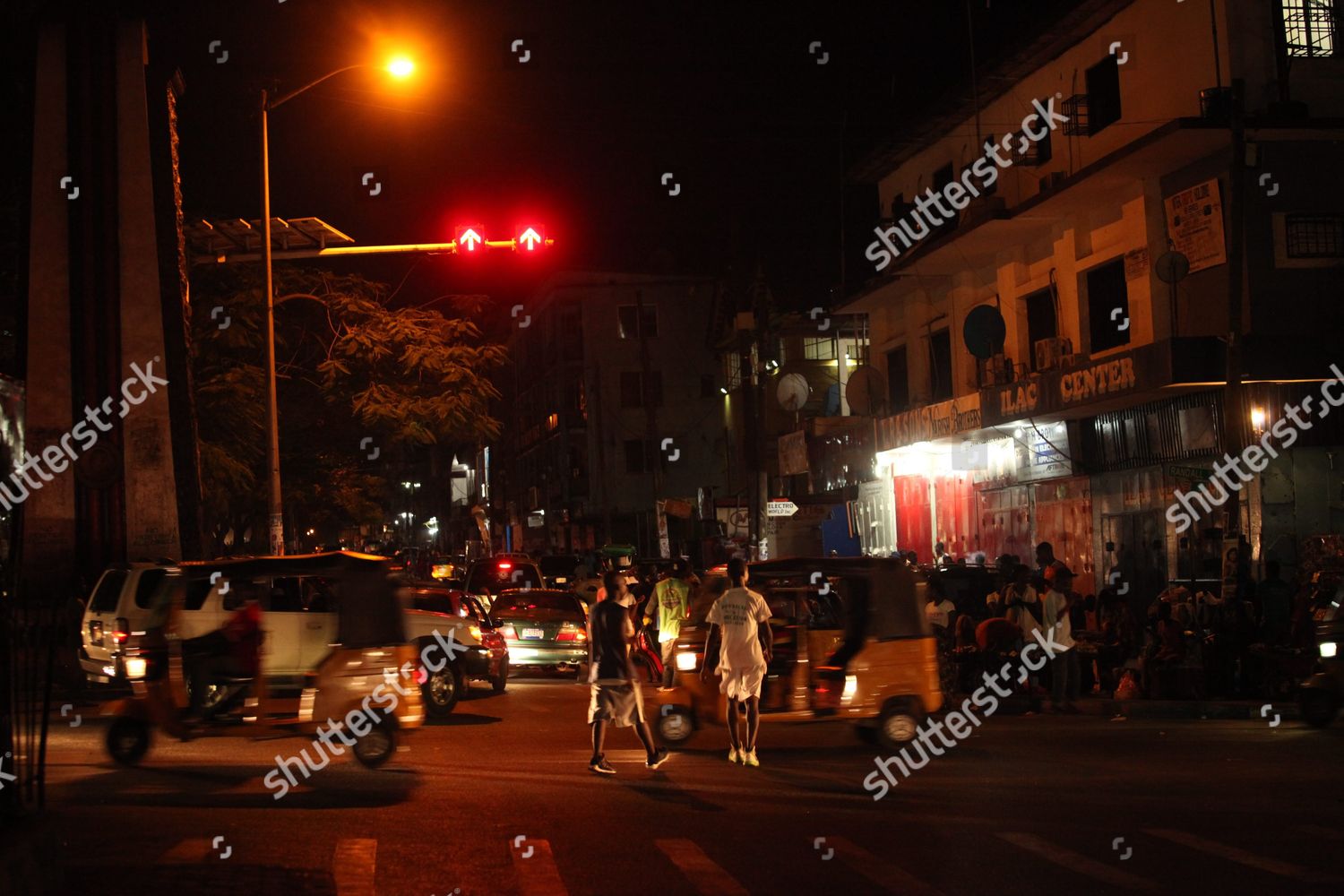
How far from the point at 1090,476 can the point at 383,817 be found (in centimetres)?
1927

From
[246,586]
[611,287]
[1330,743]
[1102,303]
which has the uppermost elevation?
[611,287]

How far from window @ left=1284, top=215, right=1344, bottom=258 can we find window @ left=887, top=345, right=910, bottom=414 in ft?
46.6

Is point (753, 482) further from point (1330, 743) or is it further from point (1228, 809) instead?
point (1228, 809)

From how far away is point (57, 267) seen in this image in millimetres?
24156

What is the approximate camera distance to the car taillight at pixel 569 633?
2484cm

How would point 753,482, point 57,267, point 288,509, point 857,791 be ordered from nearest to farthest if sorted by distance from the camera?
point 857,791 < point 57,267 < point 753,482 < point 288,509

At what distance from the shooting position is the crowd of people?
1814 centimetres

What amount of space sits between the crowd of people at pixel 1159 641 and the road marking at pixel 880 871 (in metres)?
8.87

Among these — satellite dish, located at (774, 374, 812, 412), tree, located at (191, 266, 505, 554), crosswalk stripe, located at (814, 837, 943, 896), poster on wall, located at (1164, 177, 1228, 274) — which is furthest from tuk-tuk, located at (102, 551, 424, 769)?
satellite dish, located at (774, 374, 812, 412)

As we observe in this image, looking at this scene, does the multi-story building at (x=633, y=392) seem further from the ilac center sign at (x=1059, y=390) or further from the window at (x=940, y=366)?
the ilac center sign at (x=1059, y=390)

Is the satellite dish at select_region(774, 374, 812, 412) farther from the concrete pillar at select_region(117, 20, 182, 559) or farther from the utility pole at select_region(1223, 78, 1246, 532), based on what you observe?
the utility pole at select_region(1223, 78, 1246, 532)

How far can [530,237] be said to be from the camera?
20594 mm

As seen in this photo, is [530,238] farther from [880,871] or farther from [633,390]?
[633,390]

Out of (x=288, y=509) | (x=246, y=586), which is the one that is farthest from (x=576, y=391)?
(x=246, y=586)
